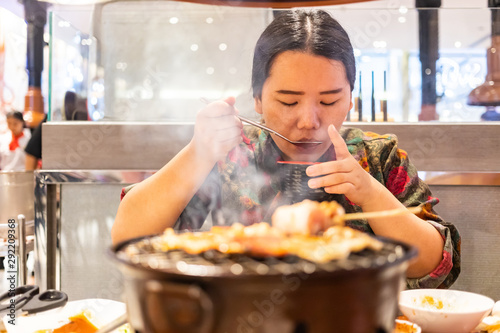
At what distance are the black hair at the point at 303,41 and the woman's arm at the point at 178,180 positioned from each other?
331 mm

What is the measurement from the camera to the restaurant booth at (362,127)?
247cm

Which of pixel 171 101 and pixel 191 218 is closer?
pixel 191 218

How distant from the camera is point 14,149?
6.78m

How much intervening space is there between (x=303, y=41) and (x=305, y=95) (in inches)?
8.1

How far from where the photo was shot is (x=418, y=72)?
9.62ft

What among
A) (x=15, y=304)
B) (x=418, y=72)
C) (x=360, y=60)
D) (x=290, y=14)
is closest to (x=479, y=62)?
(x=418, y=72)

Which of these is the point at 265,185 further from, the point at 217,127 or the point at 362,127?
the point at 362,127

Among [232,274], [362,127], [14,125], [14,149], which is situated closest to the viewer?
[232,274]

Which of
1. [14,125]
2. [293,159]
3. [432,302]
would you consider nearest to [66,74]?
[293,159]

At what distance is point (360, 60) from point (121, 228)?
1867mm

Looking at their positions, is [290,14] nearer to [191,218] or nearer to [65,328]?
[191,218]

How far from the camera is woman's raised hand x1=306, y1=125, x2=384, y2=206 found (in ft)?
4.17

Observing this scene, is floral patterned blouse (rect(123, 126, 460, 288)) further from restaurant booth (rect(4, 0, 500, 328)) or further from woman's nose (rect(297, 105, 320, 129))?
restaurant booth (rect(4, 0, 500, 328))

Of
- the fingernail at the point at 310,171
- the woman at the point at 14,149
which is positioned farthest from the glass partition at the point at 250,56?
the woman at the point at 14,149
